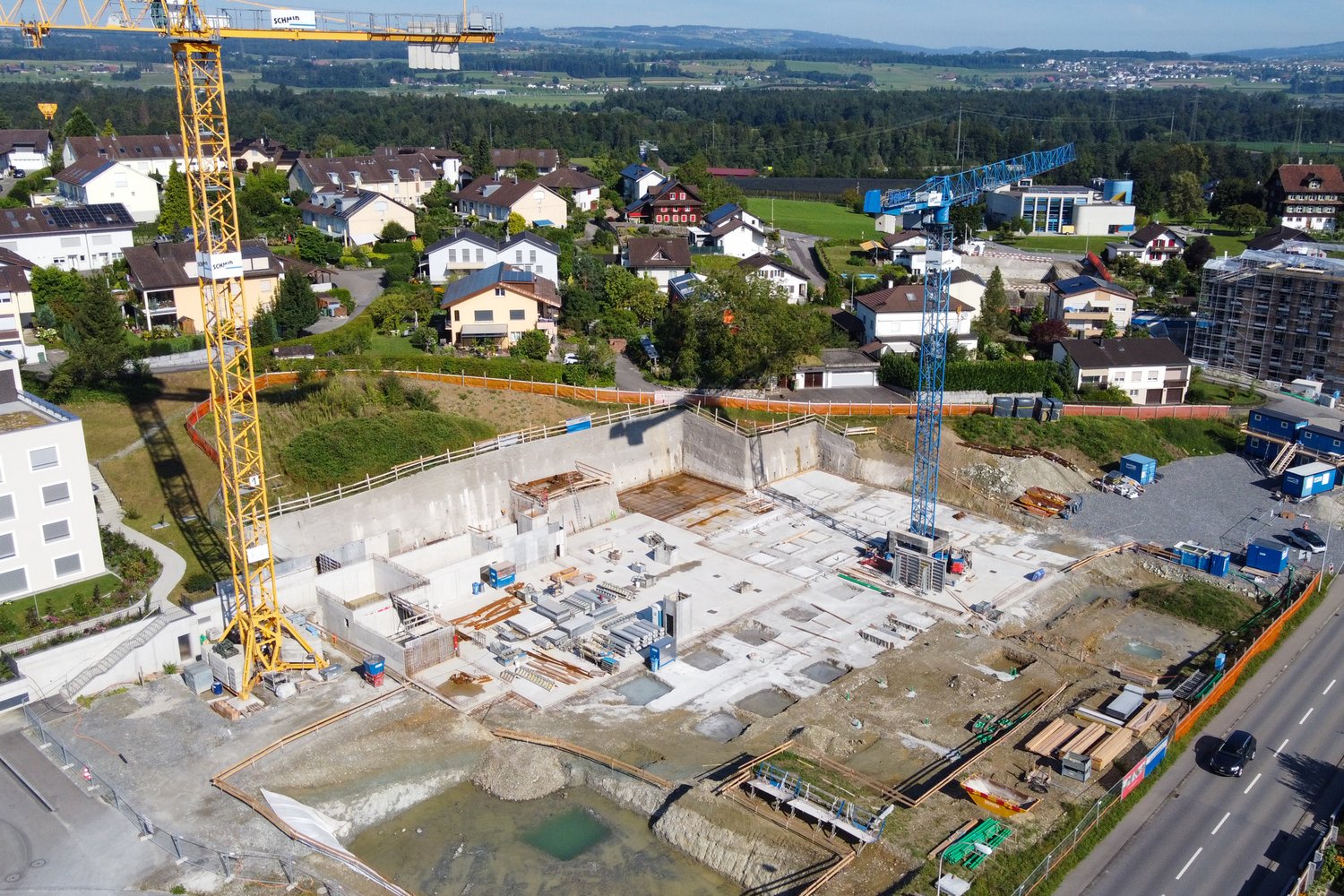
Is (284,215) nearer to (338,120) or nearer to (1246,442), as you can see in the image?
(1246,442)

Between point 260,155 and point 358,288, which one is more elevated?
point 260,155

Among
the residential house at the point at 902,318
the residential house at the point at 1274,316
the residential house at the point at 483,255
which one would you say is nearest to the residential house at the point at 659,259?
the residential house at the point at 483,255

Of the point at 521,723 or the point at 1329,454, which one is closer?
the point at 521,723

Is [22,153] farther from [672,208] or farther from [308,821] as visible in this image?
[308,821]

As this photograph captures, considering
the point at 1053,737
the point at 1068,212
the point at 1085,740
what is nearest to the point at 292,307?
the point at 1053,737

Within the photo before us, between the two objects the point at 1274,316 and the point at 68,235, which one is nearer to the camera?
the point at 1274,316

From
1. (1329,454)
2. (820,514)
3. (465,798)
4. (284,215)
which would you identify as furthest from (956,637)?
(284,215)
